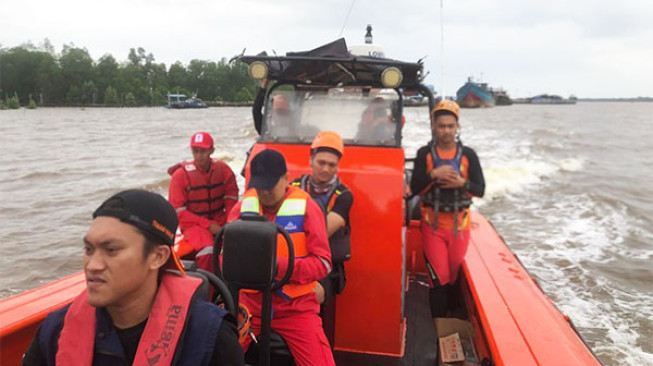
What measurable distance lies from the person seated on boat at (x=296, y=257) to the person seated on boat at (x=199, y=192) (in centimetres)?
168

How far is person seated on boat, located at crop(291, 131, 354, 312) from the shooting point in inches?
105

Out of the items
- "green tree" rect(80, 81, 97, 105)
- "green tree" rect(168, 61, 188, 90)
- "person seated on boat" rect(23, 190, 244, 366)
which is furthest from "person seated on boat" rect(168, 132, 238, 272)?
"green tree" rect(168, 61, 188, 90)

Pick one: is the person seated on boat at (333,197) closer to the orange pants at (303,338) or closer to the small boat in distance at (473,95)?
the orange pants at (303,338)

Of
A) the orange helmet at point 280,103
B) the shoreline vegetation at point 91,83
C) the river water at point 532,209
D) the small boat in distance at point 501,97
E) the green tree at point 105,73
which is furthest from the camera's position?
the small boat in distance at point 501,97

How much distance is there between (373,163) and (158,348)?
2109 millimetres

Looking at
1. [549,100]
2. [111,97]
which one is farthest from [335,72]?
[549,100]

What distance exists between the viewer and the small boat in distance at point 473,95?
7219 centimetres

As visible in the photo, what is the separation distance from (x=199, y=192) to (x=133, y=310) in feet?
8.64

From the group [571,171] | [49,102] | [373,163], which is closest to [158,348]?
[373,163]

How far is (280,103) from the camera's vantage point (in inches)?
142

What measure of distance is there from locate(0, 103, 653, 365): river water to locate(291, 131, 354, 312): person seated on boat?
311 centimetres

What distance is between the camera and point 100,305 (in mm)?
1226

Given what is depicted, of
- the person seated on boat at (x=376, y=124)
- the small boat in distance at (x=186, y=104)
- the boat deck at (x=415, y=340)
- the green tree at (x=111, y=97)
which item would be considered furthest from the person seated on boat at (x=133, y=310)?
the green tree at (x=111, y=97)

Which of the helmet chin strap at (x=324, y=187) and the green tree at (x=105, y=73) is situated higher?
the green tree at (x=105, y=73)
